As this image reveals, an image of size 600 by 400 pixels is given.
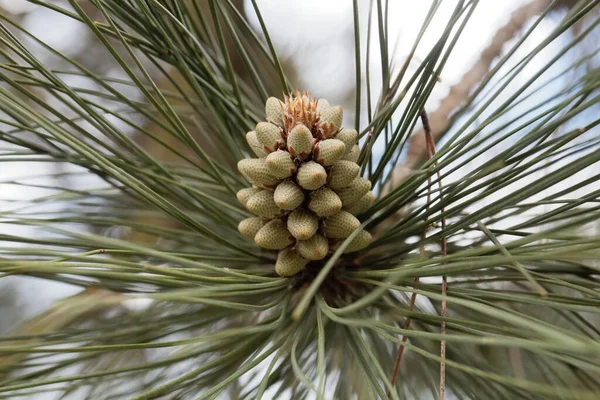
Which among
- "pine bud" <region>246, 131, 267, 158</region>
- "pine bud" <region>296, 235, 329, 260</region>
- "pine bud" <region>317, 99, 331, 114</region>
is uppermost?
"pine bud" <region>317, 99, 331, 114</region>

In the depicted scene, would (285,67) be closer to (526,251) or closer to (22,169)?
(22,169)

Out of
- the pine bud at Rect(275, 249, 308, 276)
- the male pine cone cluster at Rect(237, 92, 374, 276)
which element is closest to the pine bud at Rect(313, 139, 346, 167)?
the male pine cone cluster at Rect(237, 92, 374, 276)

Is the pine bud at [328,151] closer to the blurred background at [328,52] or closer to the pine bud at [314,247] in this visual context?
the pine bud at [314,247]

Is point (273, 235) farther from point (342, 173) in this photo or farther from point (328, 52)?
point (328, 52)

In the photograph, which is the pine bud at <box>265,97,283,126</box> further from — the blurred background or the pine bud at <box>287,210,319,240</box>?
the blurred background

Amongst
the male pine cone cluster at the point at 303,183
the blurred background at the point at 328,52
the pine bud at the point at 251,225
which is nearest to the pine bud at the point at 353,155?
the male pine cone cluster at the point at 303,183

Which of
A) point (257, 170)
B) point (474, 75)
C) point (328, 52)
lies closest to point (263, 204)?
point (257, 170)
